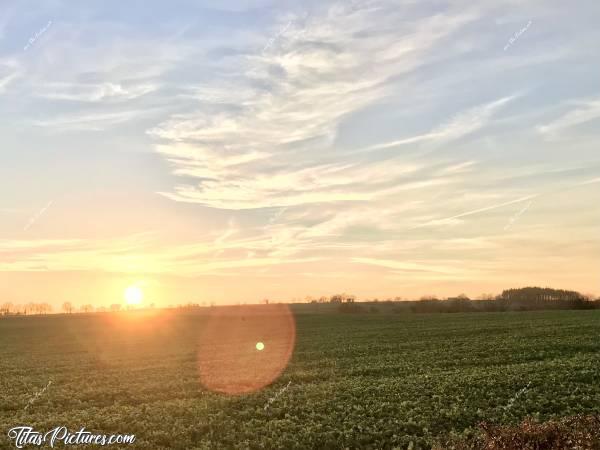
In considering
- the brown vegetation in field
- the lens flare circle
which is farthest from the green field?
the brown vegetation in field

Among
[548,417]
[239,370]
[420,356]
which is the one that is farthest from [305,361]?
[548,417]

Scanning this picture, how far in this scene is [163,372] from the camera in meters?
43.8

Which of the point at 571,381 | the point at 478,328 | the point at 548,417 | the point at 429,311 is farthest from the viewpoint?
the point at 429,311

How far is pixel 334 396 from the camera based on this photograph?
29.6 metres

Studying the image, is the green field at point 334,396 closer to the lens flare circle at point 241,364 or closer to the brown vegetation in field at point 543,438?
the lens flare circle at point 241,364

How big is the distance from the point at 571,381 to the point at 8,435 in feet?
94.3

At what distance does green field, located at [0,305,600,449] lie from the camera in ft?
76.7

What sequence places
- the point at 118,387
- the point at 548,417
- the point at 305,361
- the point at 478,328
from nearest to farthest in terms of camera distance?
the point at 548,417 < the point at 118,387 < the point at 305,361 < the point at 478,328

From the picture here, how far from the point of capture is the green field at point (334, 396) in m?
23.4

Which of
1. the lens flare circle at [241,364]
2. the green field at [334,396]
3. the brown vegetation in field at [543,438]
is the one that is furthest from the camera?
the lens flare circle at [241,364]

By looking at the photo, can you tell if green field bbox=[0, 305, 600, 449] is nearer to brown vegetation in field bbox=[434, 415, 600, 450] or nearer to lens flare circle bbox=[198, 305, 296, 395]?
lens flare circle bbox=[198, 305, 296, 395]

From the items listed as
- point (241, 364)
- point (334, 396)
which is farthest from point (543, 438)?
point (241, 364)

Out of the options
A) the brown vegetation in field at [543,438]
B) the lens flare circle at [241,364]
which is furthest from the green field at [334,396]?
the brown vegetation in field at [543,438]

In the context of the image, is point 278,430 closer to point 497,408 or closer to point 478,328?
point 497,408
